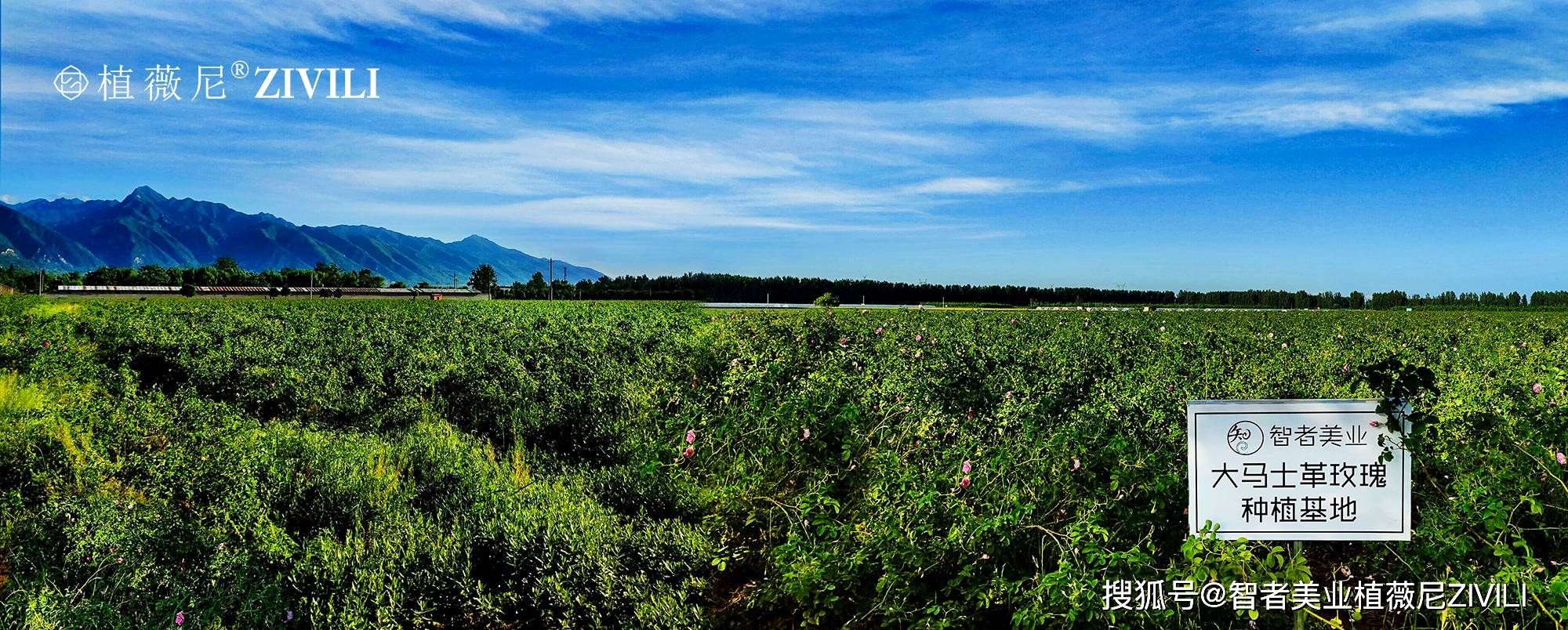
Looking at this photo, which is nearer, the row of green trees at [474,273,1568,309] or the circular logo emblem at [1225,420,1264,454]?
the circular logo emblem at [1225,420,1264,454]

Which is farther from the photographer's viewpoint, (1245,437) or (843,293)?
(843,293)

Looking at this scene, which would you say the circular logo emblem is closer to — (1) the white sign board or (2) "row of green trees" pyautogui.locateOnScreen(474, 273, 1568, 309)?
(1) the white sign board

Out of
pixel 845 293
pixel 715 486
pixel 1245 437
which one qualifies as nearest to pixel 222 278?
pixel 845 293

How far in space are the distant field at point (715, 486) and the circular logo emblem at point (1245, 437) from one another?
0.40 m

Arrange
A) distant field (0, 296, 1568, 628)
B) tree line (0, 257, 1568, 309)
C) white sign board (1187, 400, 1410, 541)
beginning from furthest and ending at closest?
tree line (0, 257, 1568, 309) → distant field (0, 296, 1568, 628) → white sign board (1187, 400, 1410, 541)

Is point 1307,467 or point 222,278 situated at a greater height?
point 222,278

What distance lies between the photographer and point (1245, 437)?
3.09 meters

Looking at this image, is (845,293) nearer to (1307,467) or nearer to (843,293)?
(843,293)

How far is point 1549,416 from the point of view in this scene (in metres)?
4.19

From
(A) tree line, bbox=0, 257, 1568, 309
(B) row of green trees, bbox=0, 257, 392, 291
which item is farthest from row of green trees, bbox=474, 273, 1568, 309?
(B) row of green trees, bbox=0, 257, 392, 291

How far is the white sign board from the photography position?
10.1 ft

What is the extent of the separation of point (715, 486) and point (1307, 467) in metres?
3.31

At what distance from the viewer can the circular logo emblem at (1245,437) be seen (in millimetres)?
3074

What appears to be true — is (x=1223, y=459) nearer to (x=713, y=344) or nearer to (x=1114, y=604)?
(x=1114, y=604)
